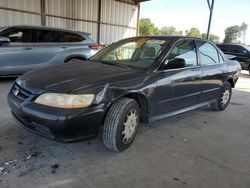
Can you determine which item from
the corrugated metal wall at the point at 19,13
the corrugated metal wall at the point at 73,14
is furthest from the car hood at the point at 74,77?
the corrugated metal wall at the point at 73,14

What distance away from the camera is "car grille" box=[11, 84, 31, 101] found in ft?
8.20

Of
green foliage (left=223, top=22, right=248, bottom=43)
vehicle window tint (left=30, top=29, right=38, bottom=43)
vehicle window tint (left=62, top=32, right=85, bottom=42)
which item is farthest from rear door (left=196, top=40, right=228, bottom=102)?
green foliage (left=223, top=22, right=248, bottom=43)

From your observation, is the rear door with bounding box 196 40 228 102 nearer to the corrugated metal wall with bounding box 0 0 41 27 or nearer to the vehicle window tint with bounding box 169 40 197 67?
the vehicle window tint with bounding box 169 40 197 67

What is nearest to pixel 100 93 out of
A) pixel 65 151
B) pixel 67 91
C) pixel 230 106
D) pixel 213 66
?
pixel 67 91

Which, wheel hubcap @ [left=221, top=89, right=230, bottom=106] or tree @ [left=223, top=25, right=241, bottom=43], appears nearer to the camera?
wheel hubcap @ [left=221, top=89, right=230, bottom=106]

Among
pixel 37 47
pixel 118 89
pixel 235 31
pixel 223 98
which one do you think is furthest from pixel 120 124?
pixel 235 31

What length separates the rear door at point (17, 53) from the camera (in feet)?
18.8

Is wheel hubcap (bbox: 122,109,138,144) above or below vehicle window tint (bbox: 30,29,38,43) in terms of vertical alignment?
below

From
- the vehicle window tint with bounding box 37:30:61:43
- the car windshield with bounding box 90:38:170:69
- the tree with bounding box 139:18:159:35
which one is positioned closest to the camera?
the car windshield with bounding box 90:38:170:69

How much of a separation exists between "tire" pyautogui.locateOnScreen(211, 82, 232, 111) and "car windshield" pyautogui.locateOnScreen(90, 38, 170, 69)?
6.18 ft

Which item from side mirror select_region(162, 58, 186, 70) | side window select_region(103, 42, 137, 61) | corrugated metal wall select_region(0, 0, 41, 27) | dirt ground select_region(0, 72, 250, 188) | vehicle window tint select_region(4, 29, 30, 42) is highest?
corrugated metal wall select_region(0, 0, 41, 27)

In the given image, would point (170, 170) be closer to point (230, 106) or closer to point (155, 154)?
point (155, 154)

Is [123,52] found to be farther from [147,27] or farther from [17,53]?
[147,27]

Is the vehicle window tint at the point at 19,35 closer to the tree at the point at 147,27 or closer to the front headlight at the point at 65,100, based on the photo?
the front headlight at the point at 65,100
